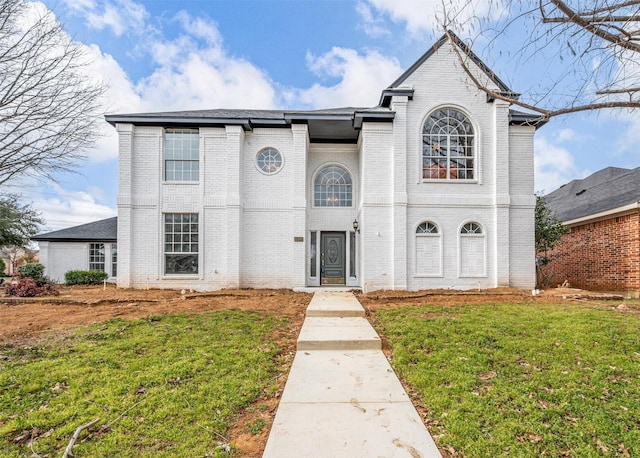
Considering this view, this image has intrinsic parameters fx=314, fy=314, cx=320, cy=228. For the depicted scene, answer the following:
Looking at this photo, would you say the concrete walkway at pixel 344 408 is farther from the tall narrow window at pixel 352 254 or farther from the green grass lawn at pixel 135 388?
the tall narrow window at pixel 352 254

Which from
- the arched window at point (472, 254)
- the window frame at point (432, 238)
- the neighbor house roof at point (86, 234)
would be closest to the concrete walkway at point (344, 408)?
the window frame at point (432, 238)

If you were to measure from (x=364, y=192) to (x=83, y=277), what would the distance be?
1224 cm

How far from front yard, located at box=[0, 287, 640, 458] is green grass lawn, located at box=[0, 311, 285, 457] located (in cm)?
2

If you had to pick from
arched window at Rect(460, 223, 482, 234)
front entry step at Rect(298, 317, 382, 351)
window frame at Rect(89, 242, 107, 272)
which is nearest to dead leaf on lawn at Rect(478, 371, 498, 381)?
front entry step at Rect(298, 317, 382, 351)

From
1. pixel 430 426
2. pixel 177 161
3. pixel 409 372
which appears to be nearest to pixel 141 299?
pixel 177 161

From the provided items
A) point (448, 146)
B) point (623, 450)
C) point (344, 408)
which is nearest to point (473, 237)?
point (448, 146)

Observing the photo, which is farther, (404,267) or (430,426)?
(404,267)

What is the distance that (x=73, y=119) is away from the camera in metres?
9.34

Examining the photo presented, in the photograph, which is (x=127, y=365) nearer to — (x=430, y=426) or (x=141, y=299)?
(x=430, y=426)

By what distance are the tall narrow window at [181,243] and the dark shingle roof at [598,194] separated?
14.7m

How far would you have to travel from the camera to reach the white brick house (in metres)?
10.6

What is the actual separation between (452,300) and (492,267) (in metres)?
2.84

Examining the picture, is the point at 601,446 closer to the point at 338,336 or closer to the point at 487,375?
the point at 487,375

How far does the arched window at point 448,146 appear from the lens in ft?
35.6
